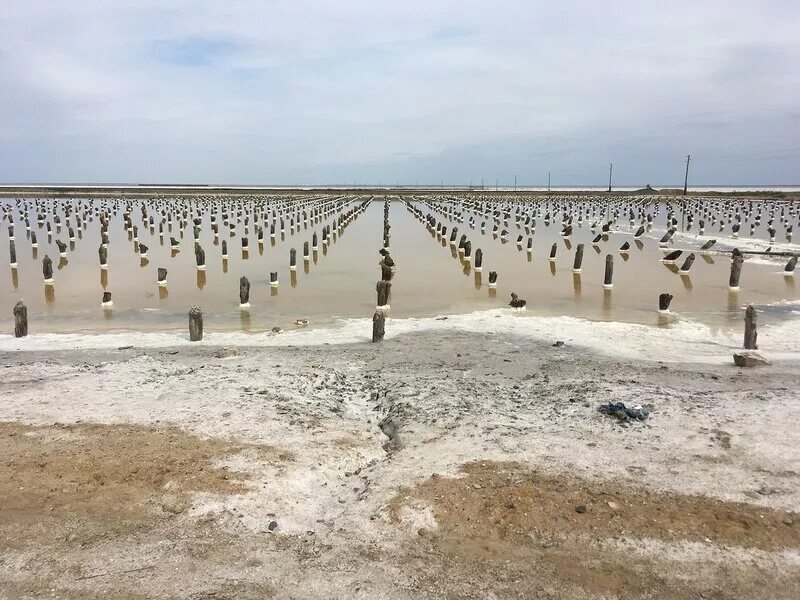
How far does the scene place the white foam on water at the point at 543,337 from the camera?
11500 millimetres

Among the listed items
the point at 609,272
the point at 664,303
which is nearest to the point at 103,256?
the point at 609,272

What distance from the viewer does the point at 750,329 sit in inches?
449

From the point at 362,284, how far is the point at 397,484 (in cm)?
1515

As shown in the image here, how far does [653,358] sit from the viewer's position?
10.8 meters

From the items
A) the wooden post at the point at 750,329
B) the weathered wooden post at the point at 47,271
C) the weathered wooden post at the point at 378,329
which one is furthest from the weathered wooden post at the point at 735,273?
the weathered wooden post at the point at 47,271

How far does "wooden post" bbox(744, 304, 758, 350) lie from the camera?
1135 centimetres

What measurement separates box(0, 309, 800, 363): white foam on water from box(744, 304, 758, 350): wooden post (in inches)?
9.0

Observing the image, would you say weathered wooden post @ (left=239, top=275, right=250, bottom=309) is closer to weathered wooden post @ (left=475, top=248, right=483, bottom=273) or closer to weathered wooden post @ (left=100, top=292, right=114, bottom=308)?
weathered wooden post @ (left=100, top=292, right=114, bottom=308)

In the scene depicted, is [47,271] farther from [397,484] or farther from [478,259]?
[397,484]

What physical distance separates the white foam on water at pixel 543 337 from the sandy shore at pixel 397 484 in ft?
6.42

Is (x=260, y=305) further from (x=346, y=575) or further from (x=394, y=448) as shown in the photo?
(x=346, y=575)

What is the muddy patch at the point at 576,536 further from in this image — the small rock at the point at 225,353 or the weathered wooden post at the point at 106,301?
the weathered wooden post at the point at 106,301

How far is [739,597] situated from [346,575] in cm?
278

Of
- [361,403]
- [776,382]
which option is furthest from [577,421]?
[776,382]
